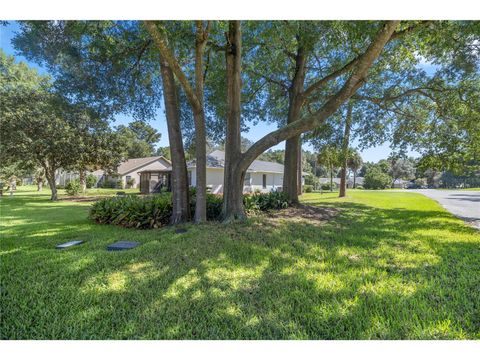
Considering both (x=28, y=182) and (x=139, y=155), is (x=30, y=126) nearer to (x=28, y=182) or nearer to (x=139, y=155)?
(x=139, y=155)

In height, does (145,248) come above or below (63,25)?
below

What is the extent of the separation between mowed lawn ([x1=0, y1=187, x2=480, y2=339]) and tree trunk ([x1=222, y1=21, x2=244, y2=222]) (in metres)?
1.74

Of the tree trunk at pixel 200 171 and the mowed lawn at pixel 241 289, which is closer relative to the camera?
the mowed lawn at pixel 241 289

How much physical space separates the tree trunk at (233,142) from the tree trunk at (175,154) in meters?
1.21

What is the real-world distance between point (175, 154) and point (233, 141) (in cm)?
176

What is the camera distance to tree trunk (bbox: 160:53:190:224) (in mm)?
6641

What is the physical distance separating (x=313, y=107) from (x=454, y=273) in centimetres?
1114

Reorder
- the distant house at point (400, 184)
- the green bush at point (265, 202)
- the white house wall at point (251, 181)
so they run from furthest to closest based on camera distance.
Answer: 1. the distant house at point (400, 184)
2. the white house wall at point (251, 181)
3. the green bush at point (265, 202)

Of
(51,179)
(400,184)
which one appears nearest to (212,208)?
(51,179)

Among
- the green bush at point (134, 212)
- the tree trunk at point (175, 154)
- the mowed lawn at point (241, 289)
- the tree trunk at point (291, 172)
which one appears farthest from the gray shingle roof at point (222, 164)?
the mowed lawn at point (241, 289)

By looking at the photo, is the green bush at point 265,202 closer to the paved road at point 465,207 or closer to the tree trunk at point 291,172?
the tree trunk at point 291,172

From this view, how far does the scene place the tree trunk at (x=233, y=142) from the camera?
6.54 meters
